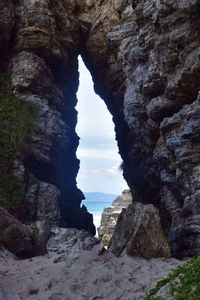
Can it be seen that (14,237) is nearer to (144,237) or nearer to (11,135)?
(144,237)

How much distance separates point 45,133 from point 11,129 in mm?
3108

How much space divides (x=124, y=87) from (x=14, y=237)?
17.3 meters

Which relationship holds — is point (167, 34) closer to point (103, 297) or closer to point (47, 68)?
point (47, 68)

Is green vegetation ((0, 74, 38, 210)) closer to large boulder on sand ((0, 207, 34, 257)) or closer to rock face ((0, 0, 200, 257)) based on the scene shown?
rock face ((0, 0, 200, 257))

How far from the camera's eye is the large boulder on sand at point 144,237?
18.7 metres

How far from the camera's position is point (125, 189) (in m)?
70.0

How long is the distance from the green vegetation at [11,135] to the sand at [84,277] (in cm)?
610

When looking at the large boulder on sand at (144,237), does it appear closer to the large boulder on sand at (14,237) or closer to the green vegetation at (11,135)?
the large boulder on sand at (14,237)

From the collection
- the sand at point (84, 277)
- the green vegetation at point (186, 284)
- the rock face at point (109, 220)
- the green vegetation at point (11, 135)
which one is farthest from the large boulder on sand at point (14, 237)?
the rock face at point (109, 220)

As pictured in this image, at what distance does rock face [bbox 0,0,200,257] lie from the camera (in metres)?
22.6

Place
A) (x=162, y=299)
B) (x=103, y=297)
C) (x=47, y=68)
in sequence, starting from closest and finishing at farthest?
(x=162, y=299) < (x=103, y=297) < (x=47, y=68)

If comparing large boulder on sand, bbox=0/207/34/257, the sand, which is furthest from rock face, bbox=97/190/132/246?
the sand

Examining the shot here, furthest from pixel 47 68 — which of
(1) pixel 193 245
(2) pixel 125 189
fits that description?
(2) pixel 125 189

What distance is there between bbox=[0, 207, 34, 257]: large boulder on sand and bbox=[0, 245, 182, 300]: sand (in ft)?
3.99
